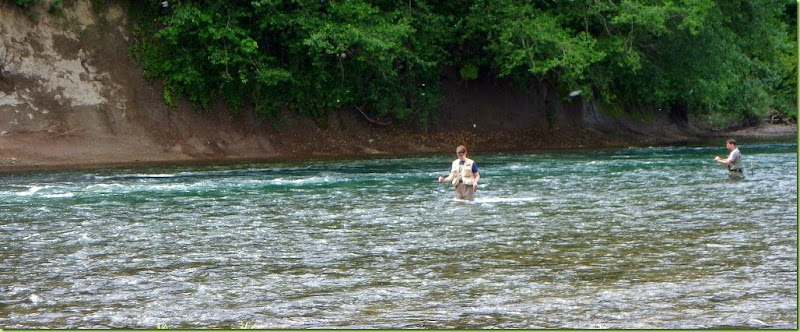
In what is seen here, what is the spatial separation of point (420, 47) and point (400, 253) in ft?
79.7

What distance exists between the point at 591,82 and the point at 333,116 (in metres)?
9.92

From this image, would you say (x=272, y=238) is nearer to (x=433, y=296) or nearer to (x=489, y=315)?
(x=433, y=296)

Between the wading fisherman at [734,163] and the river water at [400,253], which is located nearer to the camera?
the river water at [400,253]

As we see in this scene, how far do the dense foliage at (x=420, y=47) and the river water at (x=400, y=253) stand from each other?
10.5 meters

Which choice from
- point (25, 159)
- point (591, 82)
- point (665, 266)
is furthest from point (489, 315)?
point (591, 82)

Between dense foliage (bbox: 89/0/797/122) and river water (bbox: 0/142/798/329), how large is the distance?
10.5m

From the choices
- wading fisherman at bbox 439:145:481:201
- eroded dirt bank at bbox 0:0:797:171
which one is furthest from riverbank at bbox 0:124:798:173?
wading fisherman at bbox 439:145:481:201

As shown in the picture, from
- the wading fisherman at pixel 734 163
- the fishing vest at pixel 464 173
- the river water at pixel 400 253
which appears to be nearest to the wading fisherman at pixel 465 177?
the fishing vest at pixel 464 173

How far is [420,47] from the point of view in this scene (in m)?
39.1

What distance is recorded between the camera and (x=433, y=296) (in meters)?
12.3

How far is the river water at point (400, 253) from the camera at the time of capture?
11.5 meters

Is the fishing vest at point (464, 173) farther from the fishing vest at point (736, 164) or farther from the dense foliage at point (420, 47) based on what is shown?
the dense foliage at point (420, 47)

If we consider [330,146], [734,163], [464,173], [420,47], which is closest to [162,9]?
[330,146]

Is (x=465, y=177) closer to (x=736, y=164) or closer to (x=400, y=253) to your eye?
(x=400, y=253)
